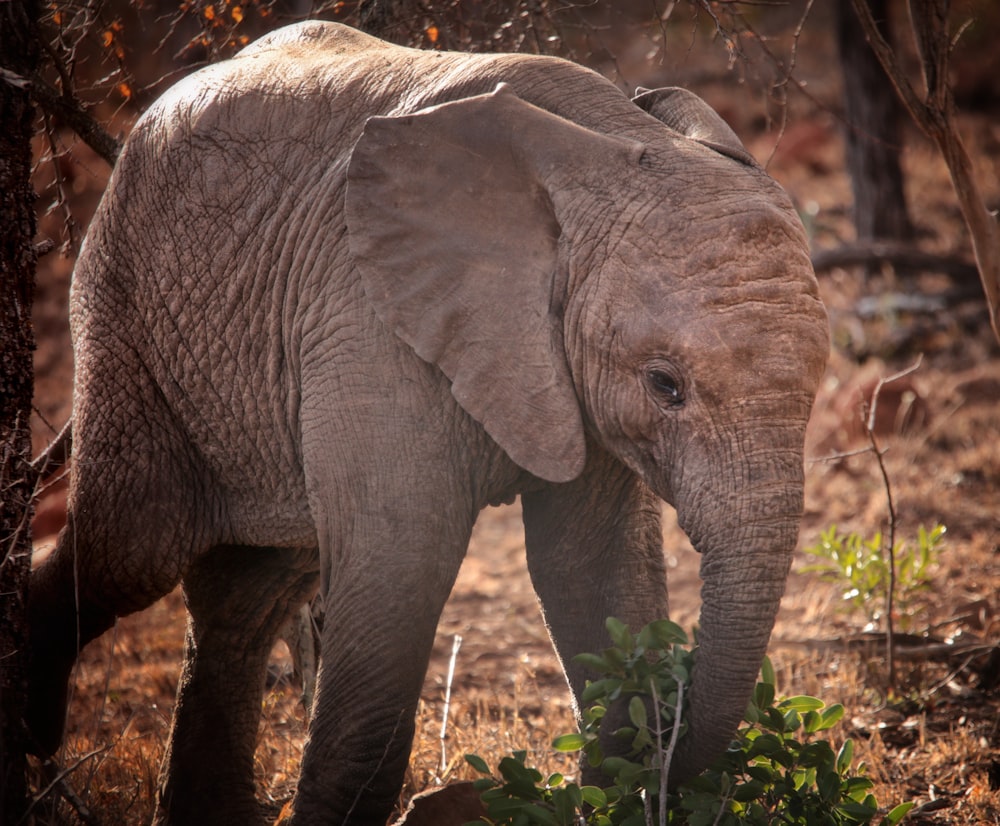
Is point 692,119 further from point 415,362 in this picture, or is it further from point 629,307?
point 415,362

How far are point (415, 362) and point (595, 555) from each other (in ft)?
3.17

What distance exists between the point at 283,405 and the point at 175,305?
53 cm

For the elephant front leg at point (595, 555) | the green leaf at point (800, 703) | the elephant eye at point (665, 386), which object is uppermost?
the elephant eye at point (665, 386)

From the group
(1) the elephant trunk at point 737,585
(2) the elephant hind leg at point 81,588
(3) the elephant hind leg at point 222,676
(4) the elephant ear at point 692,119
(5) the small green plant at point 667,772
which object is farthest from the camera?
(3) the elephant hind leg at point 222,676

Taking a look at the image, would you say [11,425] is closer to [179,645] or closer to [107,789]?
[107,789]

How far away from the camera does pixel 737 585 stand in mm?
2814

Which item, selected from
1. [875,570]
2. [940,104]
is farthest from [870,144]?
[940,104]

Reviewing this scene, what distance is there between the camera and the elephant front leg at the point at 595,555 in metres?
3.61

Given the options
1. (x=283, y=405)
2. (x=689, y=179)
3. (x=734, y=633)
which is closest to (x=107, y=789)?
(x=283, y=405)

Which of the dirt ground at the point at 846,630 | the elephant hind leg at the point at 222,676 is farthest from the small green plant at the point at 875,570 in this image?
the elephant hind leg at the point at 222,676

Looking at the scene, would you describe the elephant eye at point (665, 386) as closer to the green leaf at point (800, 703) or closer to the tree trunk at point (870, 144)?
the green leaf at point (800, 703)

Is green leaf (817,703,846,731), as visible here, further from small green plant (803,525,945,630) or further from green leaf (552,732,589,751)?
small green plant (803,525,945,630)

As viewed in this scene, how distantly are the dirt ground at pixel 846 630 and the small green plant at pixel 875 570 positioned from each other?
0.12 metres

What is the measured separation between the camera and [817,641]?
5.36 meters
